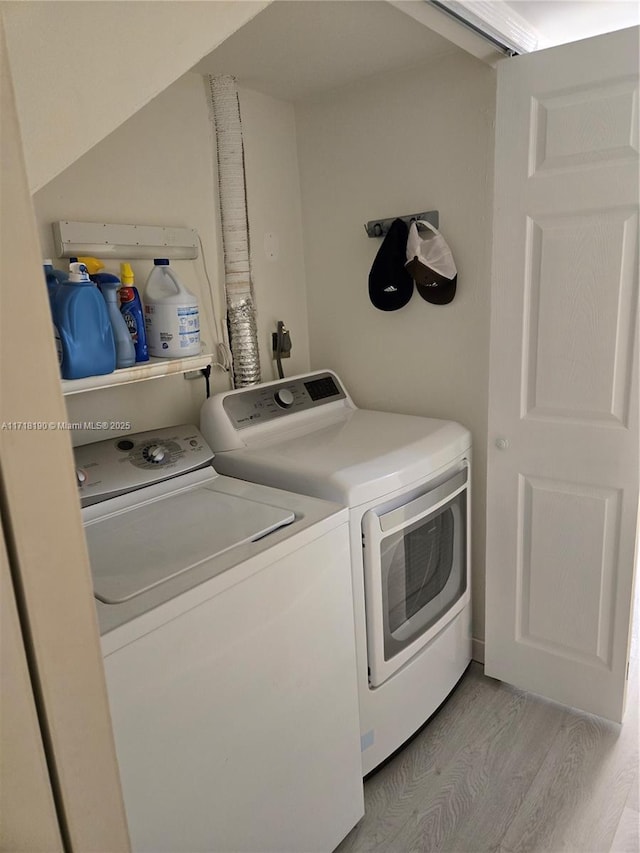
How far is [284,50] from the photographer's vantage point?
188 cm

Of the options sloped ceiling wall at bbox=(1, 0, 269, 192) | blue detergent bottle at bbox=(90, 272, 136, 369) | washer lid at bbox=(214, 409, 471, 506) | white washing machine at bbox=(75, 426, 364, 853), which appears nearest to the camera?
sloped ceiling wall at bbox=(1, 0, 269, 192)

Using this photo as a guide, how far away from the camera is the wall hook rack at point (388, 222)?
2141 millimetres

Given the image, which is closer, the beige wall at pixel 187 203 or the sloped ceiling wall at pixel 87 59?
the sloped ceiling wall at pixel 87 59

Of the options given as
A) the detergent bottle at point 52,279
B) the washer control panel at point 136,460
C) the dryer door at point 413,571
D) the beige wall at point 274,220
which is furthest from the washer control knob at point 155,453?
the beige wall at point 274,220

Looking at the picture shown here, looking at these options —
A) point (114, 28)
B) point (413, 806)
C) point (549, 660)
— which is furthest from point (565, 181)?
point (413, 806)

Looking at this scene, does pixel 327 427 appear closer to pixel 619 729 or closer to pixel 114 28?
pixel 619 729

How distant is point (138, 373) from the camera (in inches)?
61.2

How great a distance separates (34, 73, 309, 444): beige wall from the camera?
5.79ft

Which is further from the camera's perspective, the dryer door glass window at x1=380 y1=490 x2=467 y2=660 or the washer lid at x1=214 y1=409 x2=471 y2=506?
the dryer door glass window at x1=380 y1=490 x2=467 y2=660

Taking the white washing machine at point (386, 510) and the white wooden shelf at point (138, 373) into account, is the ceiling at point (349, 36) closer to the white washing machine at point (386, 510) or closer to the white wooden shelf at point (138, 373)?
the white wooden shelf at point (138, 373)

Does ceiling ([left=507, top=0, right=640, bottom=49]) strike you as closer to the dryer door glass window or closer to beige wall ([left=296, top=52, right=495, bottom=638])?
beige wall ([left=296, top=52, right=495, bottom=638])

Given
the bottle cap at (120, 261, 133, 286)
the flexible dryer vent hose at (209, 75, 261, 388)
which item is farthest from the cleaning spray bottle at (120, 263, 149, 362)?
the flexible dryer vent hose at (209, 75, 261, 388)

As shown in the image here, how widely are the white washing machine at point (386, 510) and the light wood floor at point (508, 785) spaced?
11cm

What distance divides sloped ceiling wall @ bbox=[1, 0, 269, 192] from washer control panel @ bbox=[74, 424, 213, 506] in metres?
0.97
